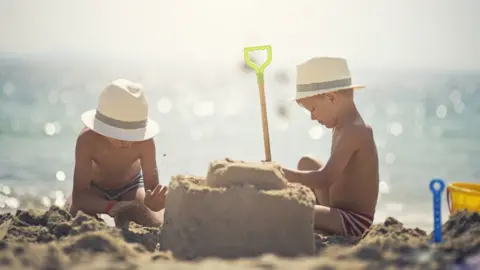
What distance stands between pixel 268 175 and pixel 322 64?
114 centimetres

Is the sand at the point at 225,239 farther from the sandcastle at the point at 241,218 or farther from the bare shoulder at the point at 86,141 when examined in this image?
the bare shoulder at the point at 86,141

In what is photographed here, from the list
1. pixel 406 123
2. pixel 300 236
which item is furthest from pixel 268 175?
pixel 406 123

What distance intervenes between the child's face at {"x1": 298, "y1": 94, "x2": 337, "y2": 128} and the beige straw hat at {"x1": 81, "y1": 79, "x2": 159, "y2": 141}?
901 mm

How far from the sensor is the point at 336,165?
376 cm

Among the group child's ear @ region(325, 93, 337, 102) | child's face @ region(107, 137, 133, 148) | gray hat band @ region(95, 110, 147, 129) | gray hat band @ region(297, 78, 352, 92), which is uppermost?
gray hat band @ region(297, 78, 352, 92)

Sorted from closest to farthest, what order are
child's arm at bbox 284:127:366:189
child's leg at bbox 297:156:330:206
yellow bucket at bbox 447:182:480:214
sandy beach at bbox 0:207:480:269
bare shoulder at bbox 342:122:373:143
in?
sandy beach at bbox 0:207:480:269 < yellow bucket at bbox 447:182:480:214 < child's arm at bbox 284:127:366:189 < bare shoulder at bbox 342:122:373:143 < child's leg at bbox 297:156:330:206

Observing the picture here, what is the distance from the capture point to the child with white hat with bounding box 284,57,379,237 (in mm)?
3762

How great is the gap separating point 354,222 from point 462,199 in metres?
0.58

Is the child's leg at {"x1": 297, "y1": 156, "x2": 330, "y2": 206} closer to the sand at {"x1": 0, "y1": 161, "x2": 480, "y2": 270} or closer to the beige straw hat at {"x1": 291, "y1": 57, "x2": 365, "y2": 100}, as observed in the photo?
the beige straw hat at {"x1": 291, "y1": 57, "x2": 365, "y2": 100}

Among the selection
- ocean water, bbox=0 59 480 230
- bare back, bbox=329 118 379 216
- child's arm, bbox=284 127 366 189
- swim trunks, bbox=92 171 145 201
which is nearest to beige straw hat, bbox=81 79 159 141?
swim trunks, bbox=92 171 145 201

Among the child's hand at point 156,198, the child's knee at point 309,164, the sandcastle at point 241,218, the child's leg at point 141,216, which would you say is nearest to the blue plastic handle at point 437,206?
the sandcastle at point 241,218

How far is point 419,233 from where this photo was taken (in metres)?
3.45

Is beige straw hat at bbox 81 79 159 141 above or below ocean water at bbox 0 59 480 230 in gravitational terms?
Answer: above

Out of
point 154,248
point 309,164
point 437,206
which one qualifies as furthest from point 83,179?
point 437,206
